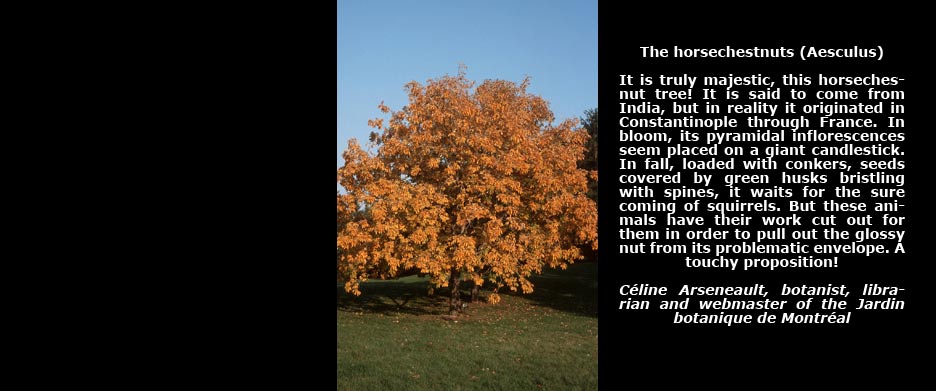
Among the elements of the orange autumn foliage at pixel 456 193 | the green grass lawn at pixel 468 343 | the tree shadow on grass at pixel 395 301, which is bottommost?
the tree shadow on grass at pixel 395 301

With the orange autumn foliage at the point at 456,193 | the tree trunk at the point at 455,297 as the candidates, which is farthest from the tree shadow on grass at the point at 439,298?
the orange autumn foliage at the point at 456,193

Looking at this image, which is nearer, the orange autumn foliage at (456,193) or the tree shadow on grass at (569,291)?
the orange autumn foliage at (456,193)

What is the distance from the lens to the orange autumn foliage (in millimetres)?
15352

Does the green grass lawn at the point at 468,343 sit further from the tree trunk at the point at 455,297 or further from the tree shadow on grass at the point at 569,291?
the tree trunk at the point at 455,297

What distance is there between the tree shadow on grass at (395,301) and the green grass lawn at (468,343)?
1.2 inches

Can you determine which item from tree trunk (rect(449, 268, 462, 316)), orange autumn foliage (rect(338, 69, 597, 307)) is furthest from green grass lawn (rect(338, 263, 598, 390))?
orange autumn foliage (rect(338, 69, 597, 307))

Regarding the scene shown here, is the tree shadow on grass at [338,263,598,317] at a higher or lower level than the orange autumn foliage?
lower

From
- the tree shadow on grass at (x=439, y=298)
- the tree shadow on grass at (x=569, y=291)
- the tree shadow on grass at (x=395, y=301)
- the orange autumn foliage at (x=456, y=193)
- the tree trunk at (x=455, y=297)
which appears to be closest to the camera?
the orange autumn foliage at (x=456, y=193)

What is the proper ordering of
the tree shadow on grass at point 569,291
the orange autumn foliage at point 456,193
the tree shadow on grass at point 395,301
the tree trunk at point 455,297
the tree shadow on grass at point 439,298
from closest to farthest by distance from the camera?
the orange autumn foliage at point 456,193 → the tree trunk at point 455,297 → the tree shadow on grass at point 395,301 → the tree shadow on grass at point 439,298 → the tree shadow on grass at point 569,291

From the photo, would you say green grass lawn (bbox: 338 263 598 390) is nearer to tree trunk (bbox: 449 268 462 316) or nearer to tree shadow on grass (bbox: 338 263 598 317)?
tree shadow on grass (bbox: 338 263 598 317)

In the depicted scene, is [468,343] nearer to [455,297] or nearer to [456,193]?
[456,193]

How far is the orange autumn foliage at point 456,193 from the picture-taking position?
604 inches

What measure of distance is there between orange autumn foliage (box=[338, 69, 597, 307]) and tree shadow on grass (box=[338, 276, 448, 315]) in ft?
9.19

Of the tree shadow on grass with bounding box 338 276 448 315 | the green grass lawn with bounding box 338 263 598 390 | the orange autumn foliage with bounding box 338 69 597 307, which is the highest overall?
the orange autumn foliage with bounding box 338 69 597 307
